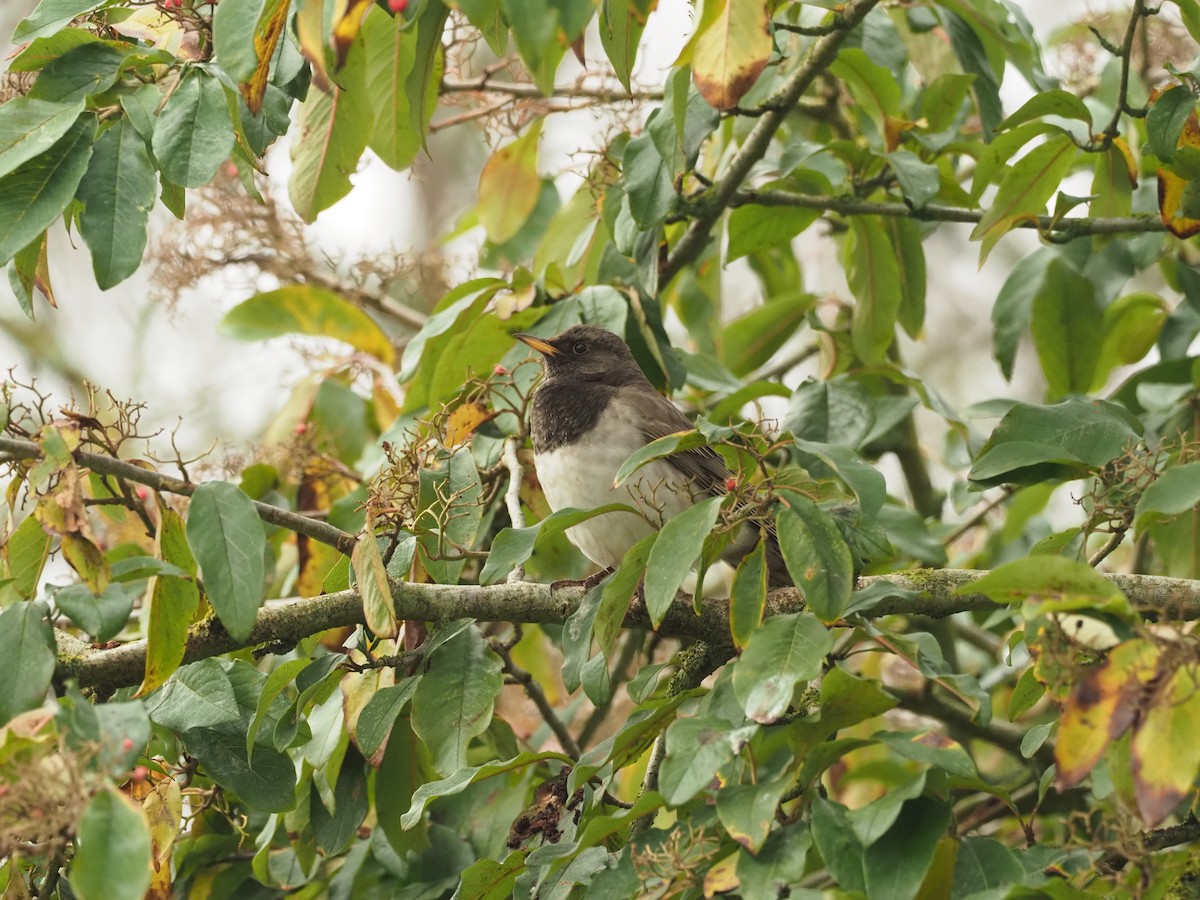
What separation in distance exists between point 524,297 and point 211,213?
1.40m

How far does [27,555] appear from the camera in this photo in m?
2.57

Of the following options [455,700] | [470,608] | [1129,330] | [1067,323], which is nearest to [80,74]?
[470,608]

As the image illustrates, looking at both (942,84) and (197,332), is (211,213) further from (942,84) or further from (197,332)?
(197,332)

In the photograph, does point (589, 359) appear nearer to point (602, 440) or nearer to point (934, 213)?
point (602, 440)

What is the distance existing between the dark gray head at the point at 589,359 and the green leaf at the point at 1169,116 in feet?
5.91

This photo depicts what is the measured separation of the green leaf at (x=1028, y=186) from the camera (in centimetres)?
343

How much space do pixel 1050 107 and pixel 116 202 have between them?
2.31m

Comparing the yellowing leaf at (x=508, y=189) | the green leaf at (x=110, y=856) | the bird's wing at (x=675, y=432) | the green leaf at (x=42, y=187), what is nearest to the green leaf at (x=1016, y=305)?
the bird's wing at (x=675, y=432)

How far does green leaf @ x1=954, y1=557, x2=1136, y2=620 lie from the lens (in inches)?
70.3

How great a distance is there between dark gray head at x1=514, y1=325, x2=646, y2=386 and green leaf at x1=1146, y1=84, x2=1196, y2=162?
1.80 m

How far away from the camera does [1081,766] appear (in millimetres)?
1752

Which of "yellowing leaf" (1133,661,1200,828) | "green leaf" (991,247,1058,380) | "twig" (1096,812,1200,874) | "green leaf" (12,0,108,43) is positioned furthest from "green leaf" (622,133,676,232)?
"yellowing leaf" (1133,661,1200,828)

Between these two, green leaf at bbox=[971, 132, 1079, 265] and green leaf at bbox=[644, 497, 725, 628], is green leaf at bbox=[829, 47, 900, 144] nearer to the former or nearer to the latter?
green leaf at bbox=[971, 132, 1079, 265]

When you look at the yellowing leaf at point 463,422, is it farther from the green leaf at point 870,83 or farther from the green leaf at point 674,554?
the green leaf at point 870,83
